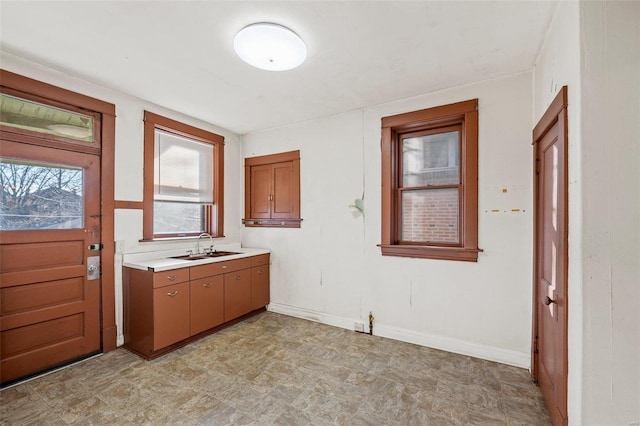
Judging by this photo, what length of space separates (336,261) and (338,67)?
236 cm

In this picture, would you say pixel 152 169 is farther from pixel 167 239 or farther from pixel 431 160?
pixel 431 160

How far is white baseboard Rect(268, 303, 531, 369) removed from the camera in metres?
2.72

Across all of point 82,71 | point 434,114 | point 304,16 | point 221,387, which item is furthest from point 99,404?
point 434,114

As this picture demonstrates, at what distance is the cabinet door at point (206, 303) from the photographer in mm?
3229

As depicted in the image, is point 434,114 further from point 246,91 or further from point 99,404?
point 99,404

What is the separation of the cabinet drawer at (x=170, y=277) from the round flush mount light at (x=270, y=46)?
227 centimetres

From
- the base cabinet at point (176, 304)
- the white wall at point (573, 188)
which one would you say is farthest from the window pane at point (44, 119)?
the white wall at point (573, 188)

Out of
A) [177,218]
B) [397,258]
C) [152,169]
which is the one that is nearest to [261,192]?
[177,218]

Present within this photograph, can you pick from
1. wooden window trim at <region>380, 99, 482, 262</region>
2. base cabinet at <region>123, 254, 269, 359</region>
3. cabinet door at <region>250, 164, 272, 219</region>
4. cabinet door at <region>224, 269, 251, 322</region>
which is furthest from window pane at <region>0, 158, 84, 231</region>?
wooden window trim at <region>380, 99, 482, 262</region>

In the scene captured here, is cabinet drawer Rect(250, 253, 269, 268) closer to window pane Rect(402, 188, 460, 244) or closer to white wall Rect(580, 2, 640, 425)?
window pane Rect(402, 188, 460, 244)

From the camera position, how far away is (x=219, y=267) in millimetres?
3549

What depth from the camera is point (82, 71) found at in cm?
267

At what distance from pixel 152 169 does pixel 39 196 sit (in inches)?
43.0

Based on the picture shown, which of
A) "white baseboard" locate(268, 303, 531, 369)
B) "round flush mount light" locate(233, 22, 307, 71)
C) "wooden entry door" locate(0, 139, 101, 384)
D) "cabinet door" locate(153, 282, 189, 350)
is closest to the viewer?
"round flush mount light" locate(233, 22, 307, 71)
